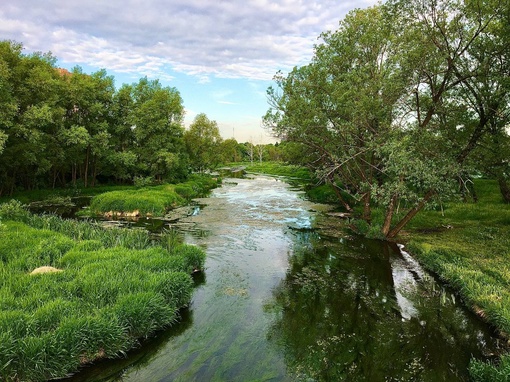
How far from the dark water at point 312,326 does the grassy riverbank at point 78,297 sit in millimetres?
696

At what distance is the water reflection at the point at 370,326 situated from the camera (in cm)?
871

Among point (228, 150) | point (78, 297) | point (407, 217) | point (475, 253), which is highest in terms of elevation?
point (228, 150)

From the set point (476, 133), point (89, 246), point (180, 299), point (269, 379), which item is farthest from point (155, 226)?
point (476, 133)

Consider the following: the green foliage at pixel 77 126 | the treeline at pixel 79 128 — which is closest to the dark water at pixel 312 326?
the green foliage at pixel 77 126

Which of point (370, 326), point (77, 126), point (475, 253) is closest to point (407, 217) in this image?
point (475, 253)

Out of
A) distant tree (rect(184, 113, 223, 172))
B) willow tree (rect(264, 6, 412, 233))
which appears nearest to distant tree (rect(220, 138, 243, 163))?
distant tree (rect(184, 113, 223, 172))

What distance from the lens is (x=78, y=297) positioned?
1001 cm

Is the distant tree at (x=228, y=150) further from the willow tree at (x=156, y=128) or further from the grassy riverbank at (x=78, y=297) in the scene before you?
the grassy riverbank at (x=78, y=297)

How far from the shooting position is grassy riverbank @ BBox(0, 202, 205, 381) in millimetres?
7691

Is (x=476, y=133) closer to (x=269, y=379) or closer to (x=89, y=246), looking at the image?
(x=269, y=379)

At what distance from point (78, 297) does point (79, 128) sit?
99.5 feet

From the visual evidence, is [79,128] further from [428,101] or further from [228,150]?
[228,150]

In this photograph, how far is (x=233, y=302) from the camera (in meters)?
12.5

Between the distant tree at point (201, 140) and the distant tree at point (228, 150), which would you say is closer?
the distant tree at point (201, 140)
